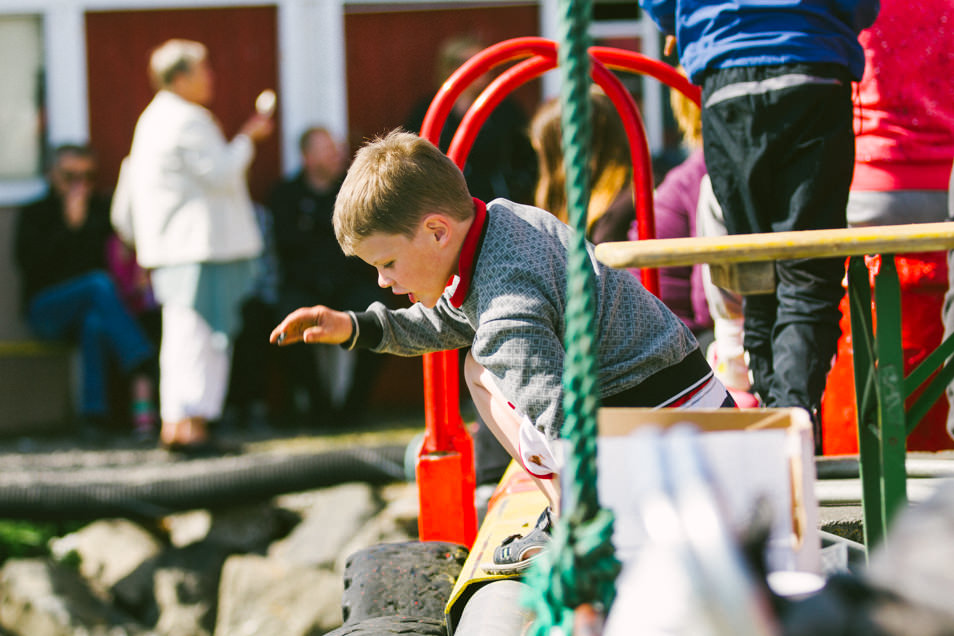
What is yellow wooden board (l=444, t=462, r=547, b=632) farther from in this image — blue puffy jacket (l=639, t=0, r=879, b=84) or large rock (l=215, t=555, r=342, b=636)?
large rock (l=215, t=555, r=342, b=636)

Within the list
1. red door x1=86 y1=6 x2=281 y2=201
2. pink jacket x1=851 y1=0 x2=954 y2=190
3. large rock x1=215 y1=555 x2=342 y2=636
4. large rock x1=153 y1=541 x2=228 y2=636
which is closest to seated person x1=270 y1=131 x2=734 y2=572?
pink jacket x1=851 y1=0 x2=954 y2=190

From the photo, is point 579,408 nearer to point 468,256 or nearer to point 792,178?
point 468,256

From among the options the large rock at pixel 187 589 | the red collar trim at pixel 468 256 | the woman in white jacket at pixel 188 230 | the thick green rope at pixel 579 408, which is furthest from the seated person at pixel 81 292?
the thick green rope at pixel 579 408

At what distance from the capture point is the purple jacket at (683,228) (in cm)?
334

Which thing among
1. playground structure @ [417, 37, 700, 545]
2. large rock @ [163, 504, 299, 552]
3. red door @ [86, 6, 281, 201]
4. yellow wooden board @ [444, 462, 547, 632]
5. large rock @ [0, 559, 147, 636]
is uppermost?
red door @ [86, 6, 281, 201]

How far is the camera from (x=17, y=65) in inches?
272

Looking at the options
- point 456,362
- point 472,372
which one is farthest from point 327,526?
point 472,372

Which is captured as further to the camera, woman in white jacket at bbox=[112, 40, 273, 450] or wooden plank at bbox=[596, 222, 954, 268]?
woman in white jacket at bbox=[112, 40, 273, 450]

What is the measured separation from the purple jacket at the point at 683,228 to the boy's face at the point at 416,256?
1428 mm

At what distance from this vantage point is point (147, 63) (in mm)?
6949

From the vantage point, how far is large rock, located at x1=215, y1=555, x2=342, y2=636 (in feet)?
14.1

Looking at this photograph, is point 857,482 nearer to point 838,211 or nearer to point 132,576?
point 838,211

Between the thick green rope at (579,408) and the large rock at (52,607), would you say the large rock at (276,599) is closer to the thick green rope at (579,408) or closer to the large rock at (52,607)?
the large rock at (52,607)

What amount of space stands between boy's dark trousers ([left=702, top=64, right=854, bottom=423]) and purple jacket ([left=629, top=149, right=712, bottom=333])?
3.03 ft
